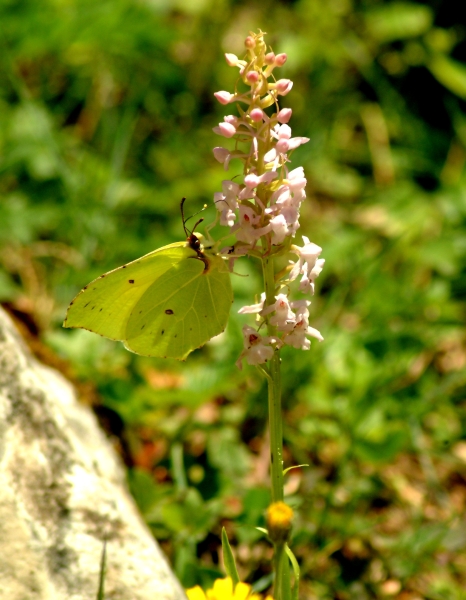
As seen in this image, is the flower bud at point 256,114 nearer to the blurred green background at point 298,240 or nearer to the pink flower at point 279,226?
the pink flower at point 279,226

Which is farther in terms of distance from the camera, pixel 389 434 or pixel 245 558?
pixel 389 434

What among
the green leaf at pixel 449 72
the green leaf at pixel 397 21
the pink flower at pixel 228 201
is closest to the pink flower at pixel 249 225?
the pink flower at pixel 228 201

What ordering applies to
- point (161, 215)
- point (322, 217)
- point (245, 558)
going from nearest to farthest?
1. point (245, 558)
2. point (161, 215)
3. point (322, 217)

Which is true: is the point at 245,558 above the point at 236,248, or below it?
below

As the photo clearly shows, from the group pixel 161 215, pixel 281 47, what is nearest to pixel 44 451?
pixel 161 215

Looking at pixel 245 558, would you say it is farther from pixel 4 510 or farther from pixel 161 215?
pixel 161 215

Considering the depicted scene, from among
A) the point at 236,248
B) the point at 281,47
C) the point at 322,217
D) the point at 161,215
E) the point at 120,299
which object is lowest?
the point at 322,217

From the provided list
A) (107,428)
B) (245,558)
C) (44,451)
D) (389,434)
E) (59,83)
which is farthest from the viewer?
(59,83)
